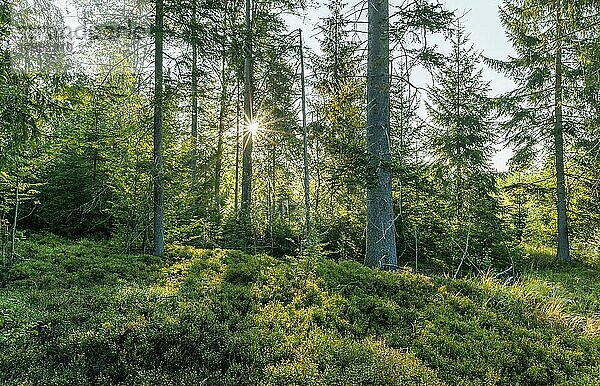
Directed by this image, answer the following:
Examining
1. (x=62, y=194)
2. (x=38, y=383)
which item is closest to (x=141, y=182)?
(x=62, y=194)

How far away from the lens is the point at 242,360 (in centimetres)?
384

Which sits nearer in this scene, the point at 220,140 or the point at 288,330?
the point at 288,330

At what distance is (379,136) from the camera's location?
680cm

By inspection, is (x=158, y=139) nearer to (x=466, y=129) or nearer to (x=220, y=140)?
(x=220, y=140)

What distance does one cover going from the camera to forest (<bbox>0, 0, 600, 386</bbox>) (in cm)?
389

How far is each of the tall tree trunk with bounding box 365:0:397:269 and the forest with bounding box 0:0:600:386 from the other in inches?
1.5

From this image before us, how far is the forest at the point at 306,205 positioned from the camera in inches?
153

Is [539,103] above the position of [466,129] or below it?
above

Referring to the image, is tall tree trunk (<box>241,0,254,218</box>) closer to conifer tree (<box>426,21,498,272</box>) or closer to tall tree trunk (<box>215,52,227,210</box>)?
tall tree trunk (<box>215,52,227,210</box>)

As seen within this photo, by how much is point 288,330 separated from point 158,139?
572 centimetres

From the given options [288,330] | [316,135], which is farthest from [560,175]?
[288,330]

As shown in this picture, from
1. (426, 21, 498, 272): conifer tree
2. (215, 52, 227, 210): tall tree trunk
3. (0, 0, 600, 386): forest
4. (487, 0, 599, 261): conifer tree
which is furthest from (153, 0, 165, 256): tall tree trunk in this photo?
(487, 0, 599, 261): conifer tree

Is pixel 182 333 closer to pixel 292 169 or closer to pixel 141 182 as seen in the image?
pixel 141 182

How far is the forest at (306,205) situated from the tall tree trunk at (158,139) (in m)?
0.04
